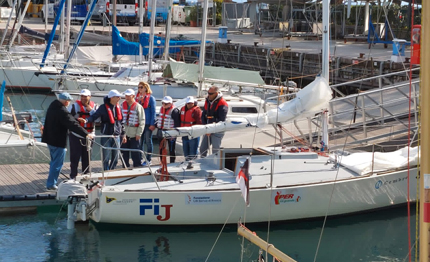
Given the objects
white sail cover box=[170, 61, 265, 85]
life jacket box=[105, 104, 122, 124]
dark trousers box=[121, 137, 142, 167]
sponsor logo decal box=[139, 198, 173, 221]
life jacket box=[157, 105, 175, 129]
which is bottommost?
sponsor logo decal box=[139, 198, 173, 221]

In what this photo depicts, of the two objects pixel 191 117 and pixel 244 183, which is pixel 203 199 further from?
pixel 191 117

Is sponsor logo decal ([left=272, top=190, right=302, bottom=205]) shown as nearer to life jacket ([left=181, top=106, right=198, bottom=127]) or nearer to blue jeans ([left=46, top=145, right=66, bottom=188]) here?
life jacket ([left=181, top=106, right=198, bottom=127])

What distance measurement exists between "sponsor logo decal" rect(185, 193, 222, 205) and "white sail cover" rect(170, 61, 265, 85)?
8170 millimetres

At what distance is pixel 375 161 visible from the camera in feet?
36.4

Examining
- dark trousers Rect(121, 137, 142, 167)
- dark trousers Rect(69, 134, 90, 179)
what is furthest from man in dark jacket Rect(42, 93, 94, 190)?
dark trousers Rect(121, 137, 142, 167)

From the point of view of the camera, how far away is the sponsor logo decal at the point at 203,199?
10000mm

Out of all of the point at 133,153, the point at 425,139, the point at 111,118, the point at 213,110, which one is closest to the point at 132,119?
the point at 111,118

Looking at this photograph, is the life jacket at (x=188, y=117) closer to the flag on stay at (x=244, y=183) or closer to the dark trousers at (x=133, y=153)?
the dark trousers at (x=133, y=153)

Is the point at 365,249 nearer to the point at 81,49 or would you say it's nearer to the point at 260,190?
the point at 260,190

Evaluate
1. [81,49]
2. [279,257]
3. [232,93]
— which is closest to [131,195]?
[279,257]

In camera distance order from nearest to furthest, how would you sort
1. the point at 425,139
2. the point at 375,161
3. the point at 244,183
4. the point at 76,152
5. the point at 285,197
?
the point at 425,139 → the point at 244,183 → the point at 285,197 → the point at 375,161 → the point at 76,152

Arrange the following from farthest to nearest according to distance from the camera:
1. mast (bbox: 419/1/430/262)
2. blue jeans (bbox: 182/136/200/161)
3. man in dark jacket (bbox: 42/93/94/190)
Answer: blue jeans (bbox: 182/136/200/161)
man in dark jacket (bbox: 42/93/94/190)
mast (bbox: 419/1/430/262)

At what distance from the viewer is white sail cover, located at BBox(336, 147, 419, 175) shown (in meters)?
10.9

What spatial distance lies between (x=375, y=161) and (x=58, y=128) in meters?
5.23
